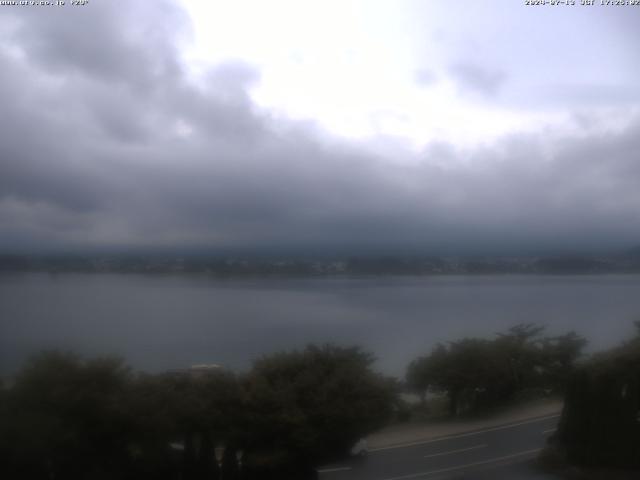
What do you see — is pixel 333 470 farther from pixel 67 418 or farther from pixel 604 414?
pixel 604 414

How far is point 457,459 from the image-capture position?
329 inches

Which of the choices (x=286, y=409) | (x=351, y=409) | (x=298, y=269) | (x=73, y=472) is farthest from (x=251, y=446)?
(x=298, y=269)

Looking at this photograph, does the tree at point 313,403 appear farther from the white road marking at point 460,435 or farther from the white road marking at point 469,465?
the white road marking at point 469,465

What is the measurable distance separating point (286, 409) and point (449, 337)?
298 centimetres

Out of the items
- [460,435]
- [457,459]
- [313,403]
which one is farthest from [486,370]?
[313,403]

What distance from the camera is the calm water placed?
8555 millimetres

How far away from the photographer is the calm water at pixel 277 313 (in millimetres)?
8555

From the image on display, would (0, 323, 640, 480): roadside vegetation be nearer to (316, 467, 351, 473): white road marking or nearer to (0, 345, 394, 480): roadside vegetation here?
(0, 345, 394, 480): roadside vegetation

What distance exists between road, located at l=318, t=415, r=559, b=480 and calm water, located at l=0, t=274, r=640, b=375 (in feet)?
4.28

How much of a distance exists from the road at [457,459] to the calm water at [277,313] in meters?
1.30

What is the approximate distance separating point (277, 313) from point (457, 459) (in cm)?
399

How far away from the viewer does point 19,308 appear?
341 inches

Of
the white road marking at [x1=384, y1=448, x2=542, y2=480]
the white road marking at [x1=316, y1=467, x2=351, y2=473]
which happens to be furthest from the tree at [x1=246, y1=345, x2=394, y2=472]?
the white road marking at [x1=384, y1=448, x2=542, y2=480]

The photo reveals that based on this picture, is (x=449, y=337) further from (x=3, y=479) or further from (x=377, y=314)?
(x=3, y=479)
